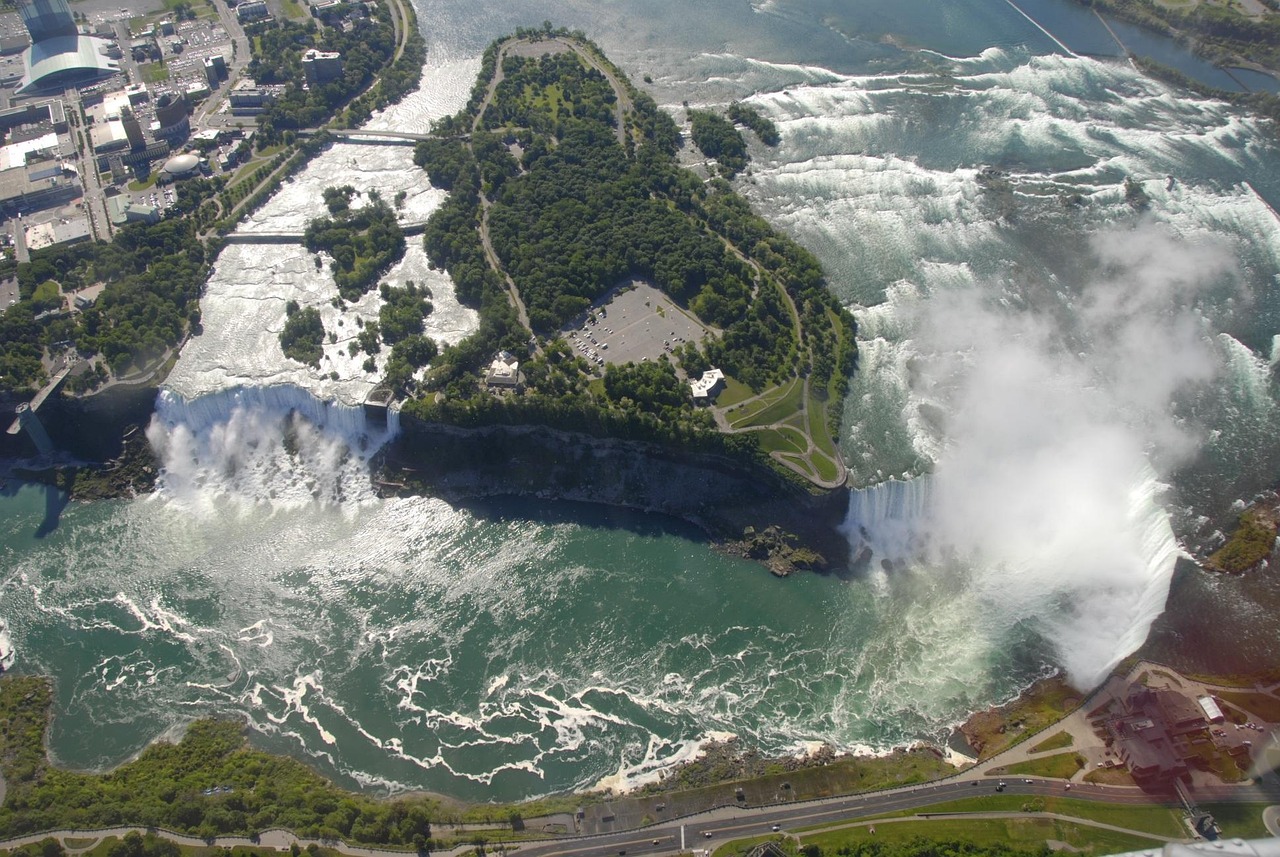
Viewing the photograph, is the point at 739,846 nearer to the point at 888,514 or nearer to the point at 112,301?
the point at 888,514

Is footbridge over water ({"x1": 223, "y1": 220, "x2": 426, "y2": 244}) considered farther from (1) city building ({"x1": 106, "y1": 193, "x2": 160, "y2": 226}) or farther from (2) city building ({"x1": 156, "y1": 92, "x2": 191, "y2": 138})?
(2) city building ({"x1": 156, "y1": 92, "x2": 191, "y2": 138})

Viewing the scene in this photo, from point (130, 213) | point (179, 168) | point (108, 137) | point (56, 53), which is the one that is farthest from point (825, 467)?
point (56, 53)

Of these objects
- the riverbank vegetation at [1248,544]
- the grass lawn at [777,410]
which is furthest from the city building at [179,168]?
the riverbank vegetation at [1248,544]

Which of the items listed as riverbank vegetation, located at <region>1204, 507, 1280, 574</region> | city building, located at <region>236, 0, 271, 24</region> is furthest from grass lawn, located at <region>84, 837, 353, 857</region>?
city building, located at <region>236, 0, 271, 24</region>

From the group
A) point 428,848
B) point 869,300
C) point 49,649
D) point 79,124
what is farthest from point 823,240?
point 79,124

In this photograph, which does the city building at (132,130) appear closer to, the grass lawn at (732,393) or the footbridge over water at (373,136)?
the footbridge over water at (373,136)
